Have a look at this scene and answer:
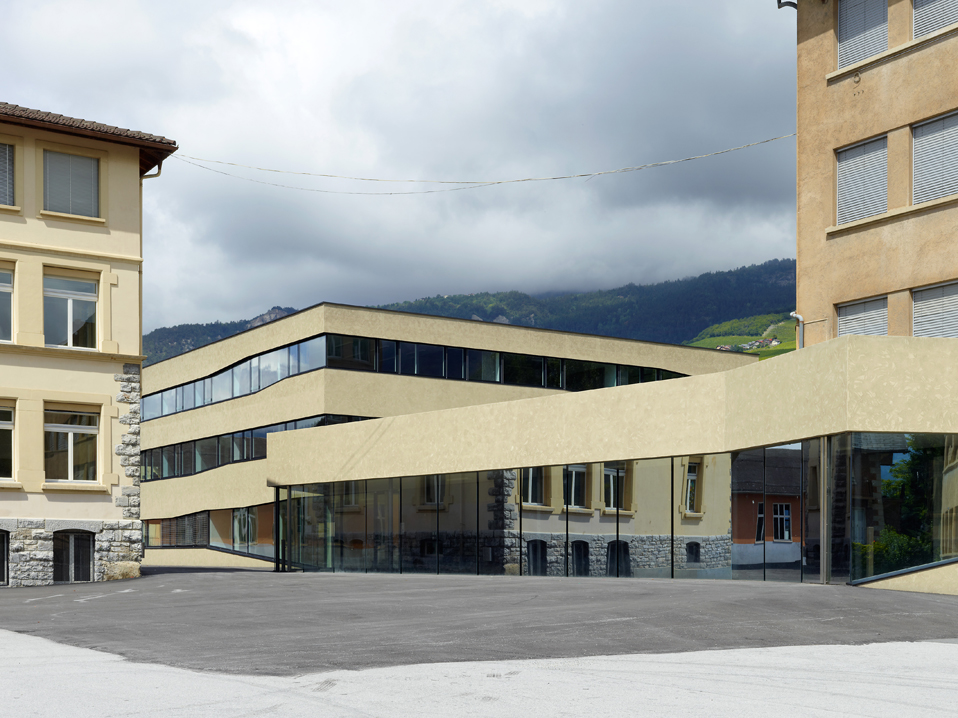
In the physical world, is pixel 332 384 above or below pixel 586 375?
below

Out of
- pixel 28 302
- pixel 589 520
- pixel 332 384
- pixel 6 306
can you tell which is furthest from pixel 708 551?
pixel 332 384

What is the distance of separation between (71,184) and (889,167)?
2015 centimetres

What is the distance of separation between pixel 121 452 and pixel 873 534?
18.7 meters

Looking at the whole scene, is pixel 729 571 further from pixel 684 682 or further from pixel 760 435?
pixel 684 682

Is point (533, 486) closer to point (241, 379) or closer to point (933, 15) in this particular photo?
point (933, 15)

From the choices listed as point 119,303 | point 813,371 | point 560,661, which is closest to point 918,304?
point 813,371

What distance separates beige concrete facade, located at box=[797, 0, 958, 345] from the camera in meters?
22.7

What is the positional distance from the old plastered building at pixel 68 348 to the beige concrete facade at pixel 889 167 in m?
16.7

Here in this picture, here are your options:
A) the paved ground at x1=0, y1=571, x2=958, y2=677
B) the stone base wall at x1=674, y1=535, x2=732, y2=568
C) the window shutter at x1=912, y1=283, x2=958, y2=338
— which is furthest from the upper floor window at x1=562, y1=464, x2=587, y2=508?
the window shutter at x1=912, y1=283, x2=958, y2=338

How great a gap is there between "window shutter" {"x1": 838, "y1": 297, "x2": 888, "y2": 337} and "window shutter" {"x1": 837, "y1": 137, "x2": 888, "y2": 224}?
1934mm

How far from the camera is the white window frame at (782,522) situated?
69.8 ft

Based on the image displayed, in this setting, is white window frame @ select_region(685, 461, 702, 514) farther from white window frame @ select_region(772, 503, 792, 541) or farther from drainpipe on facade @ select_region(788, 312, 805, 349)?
drainpipe on facade @ select_region(788, 312, 805, 349)

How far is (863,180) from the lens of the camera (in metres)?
24.3

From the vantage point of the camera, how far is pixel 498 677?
9414 millimetres
